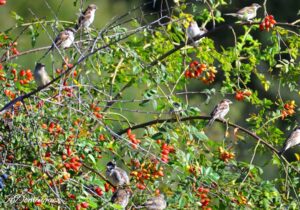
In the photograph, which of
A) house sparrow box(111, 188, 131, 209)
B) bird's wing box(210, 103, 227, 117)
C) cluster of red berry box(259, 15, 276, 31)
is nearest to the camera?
house sparrow box(111, 188, 131, 209)

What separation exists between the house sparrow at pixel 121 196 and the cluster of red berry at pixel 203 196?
1.40ft

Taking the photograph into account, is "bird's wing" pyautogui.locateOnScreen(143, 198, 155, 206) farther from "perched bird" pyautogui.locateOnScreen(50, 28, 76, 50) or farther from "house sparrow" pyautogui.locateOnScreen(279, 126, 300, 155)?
"house sparrow" pyautogui.locateOnScreen(279, 126, 300, 155)

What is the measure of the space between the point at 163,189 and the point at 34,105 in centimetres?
119

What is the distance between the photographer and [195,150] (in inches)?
251

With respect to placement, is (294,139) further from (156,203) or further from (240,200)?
(156,203)

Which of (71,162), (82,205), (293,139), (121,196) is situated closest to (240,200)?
(121,196)

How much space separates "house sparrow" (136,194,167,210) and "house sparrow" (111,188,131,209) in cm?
10

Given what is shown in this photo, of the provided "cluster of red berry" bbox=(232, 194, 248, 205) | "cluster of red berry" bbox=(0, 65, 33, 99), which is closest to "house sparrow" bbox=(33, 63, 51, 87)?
"cluster of red berry" bbox=(0, 65, 33, 99)

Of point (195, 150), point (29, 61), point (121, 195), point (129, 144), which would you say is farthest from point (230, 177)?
point (29, 61)

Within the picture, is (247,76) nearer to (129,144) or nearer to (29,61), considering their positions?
(129,144)

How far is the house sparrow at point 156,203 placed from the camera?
18.7 ft

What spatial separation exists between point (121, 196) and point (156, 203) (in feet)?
0.68

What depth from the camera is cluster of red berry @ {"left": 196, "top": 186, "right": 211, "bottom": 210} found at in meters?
5.86

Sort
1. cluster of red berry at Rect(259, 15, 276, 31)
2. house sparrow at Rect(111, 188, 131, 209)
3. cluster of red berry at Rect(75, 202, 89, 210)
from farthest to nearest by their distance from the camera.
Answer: cluster of red berry at Rect(259, 15, 276, 31) < house sparrow at Rect(111, 188, 131, 209) < cluster of red berry at Rect(75, 202, 89, 210)
